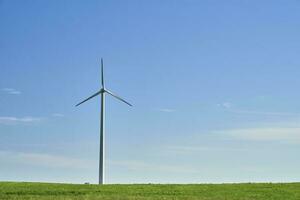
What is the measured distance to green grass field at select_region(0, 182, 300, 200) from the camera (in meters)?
45.0

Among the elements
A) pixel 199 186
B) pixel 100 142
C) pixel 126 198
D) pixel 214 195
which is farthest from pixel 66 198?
pixel 100 142

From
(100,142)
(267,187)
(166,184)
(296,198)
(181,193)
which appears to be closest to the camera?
(296,198)

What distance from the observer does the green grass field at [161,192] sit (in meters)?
45.0

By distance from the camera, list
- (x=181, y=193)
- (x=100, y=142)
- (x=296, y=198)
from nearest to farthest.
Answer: (x=296, y=198), (x=181, y=193), (x=100, y=142)

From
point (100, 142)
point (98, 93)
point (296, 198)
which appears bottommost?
point (296, 198)

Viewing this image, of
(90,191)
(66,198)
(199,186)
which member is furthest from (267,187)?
(66,198)

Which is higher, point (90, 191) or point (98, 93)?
point (98, 93)

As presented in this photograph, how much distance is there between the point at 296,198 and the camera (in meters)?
45.6

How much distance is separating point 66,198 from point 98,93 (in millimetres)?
28863

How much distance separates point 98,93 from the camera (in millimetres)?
70875

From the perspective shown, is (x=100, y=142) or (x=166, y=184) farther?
(x=100, y=142)

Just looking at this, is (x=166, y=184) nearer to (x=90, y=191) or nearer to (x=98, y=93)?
(x=90, y=191)

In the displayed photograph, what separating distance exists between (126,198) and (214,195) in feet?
24.1

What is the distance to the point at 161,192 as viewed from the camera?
4938 cm
